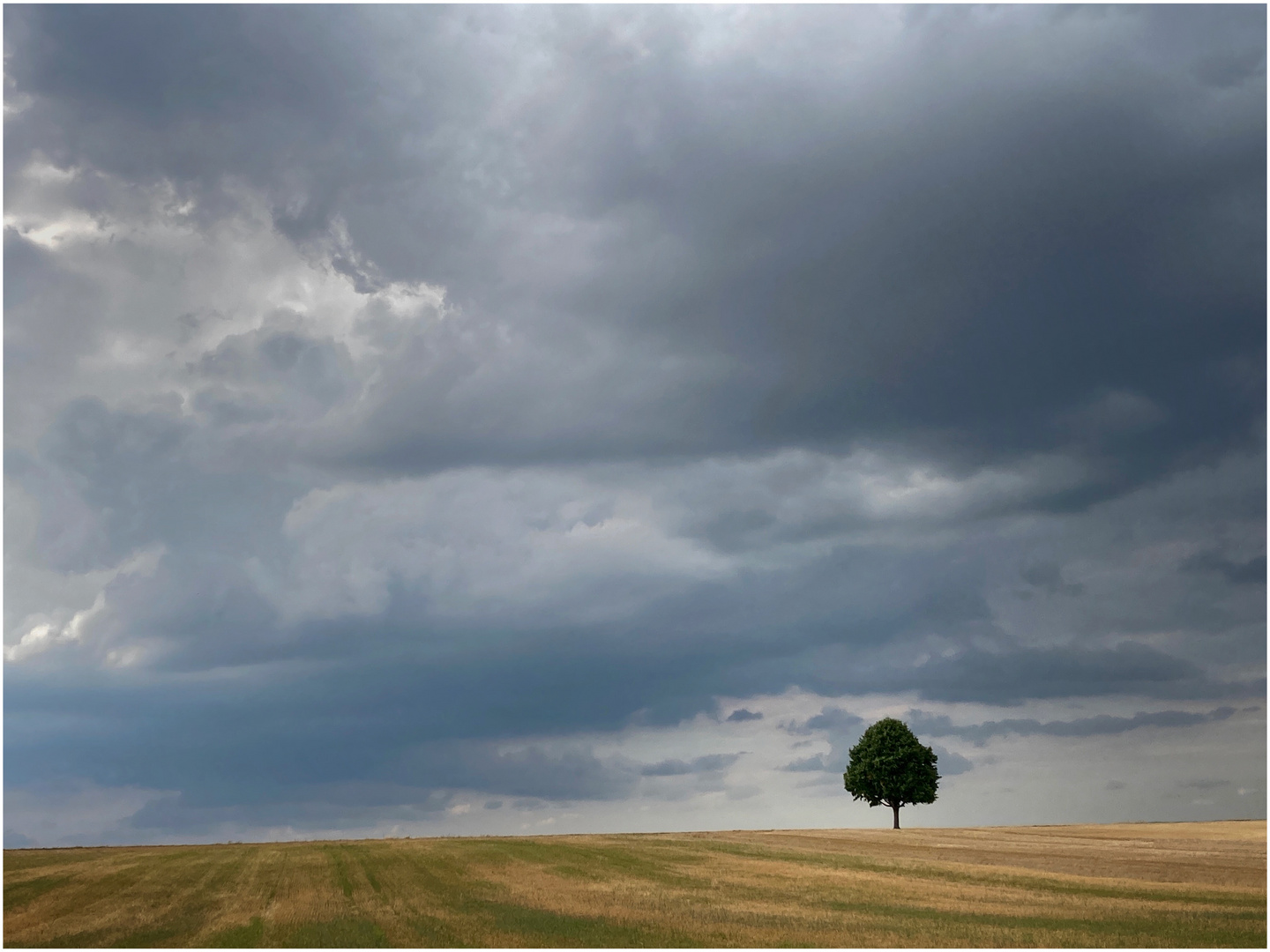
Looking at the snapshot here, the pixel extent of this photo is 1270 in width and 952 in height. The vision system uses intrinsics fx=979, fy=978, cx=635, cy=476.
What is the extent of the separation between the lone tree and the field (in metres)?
38.5

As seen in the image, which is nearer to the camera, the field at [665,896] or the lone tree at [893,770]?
the field at [665,896]

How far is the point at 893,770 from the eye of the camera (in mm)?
125375

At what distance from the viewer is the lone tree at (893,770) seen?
124 metres

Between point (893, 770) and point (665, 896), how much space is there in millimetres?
82563

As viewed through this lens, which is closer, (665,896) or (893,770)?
(665,896)

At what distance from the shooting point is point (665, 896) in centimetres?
5078

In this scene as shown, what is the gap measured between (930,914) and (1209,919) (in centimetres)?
1107

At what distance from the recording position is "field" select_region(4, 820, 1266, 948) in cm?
3906

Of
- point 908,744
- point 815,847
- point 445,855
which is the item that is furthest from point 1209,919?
point 908,744

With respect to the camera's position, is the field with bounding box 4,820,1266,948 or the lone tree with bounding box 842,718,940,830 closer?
the field with bounding box 4,820,1266,948

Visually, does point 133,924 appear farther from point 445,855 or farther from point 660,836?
point 660,836

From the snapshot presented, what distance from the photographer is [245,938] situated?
39625mm

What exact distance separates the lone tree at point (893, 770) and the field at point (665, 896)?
126 ft

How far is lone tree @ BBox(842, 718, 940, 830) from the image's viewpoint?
12431 centimetres
